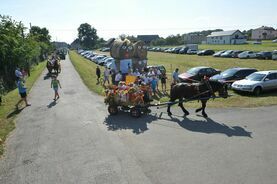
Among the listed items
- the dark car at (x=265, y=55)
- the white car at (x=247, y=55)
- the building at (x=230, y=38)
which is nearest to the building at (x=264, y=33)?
the building at (x=230, y=38)

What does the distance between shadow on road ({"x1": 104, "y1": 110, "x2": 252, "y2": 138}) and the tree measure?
140784 millimetres

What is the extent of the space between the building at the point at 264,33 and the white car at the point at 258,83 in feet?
458

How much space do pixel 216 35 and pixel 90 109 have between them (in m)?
121

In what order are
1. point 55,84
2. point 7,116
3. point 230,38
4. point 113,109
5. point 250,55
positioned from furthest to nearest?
point 230,38 → point 250,55 → point 55,84 → point 7,116 → point 113,109

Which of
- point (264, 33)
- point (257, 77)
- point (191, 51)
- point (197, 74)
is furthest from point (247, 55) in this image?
point (264, 33)

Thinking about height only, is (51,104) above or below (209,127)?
below

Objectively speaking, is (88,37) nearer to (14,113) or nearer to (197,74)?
(197,74)

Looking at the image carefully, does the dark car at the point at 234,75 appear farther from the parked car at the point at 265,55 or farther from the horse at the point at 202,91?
the parked car at the point at 265,55

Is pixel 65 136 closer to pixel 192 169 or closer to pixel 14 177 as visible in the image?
pixel 14 177

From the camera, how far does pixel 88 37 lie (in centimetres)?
15138

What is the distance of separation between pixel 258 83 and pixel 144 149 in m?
12.2

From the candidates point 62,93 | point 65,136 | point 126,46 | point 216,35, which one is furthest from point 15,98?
point 216,35

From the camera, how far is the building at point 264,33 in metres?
147

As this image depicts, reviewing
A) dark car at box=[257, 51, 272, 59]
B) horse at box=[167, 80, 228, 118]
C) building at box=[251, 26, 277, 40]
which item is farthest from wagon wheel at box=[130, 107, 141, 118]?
building at box=[251, 26, 277, 40]
